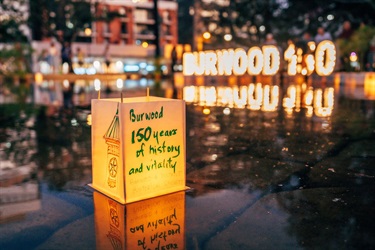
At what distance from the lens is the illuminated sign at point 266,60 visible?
16.8 meters

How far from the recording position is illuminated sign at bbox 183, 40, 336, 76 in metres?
16.8

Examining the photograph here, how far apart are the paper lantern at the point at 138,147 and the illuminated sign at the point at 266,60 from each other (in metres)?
14.2

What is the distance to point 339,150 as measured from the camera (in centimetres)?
543

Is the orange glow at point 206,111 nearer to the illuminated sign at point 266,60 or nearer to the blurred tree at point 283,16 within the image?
the illuminated sign at point 266,60

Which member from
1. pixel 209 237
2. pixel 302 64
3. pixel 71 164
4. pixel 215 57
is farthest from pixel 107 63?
pixel 209 237

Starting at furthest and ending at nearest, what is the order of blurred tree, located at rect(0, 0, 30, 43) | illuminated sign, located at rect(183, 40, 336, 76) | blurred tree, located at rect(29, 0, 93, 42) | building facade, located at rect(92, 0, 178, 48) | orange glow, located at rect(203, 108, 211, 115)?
building facade, located at rect(92, 0, 178, 48) < blurred tree, located at rect(29, 0, 93, 42) < blurred tree, located at rect(0, 0, 30, 43) < illuminated sign, located at rect(183, 40, 336, 76) < orange glow, located at rect(203, 108, 211, 115)

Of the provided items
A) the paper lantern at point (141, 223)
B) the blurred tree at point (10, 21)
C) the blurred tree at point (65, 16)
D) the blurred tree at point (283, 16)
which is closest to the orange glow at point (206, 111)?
the paper lantern at point (141, 223)

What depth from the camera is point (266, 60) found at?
18000 millimetres

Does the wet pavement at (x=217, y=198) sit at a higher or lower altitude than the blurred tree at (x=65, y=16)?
lower

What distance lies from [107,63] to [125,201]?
111ft

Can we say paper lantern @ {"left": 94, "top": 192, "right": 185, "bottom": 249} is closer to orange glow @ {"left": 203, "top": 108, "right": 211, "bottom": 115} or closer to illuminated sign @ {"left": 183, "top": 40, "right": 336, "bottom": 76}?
orange glow @ {"left": 203, "top": 108, "right": 211, "bottom": 115}

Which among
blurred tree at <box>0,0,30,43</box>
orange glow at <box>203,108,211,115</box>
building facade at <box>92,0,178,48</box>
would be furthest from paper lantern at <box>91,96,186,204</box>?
building facade at <box>92,0,178,48</box>

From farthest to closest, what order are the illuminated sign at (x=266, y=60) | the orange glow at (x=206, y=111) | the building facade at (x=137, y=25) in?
the building facade at (x=137, y=25) → the illuminated sign at (x=266, y=60) → the orange glow at (x=206, y=111)

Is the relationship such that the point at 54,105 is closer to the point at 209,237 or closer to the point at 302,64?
the point at 209,237
